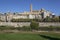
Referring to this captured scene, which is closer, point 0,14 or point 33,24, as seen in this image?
point 33,24

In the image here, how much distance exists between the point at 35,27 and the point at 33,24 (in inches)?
92.1

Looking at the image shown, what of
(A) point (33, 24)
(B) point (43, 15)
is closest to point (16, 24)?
(A) point (33, 24)

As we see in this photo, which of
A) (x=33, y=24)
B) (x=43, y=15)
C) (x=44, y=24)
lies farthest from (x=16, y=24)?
(x=43, y=15)

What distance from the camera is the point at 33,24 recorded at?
5169 cm

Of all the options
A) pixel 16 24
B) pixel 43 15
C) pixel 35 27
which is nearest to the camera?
pixel 35 27

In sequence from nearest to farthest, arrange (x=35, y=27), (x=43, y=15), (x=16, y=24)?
(x=35, y=27)
(x=16, y=24)
(x=43, y=15)

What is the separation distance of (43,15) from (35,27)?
75097mm

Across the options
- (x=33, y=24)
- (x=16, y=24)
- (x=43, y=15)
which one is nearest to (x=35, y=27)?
(x=33, y=24)

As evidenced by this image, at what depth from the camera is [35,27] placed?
4950 cm

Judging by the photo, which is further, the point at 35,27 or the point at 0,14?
the point at 0,14

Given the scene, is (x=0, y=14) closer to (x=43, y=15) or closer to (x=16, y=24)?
(x=43, y=15)

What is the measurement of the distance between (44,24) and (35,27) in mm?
18656

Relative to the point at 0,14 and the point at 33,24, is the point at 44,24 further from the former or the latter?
the point at 0,14

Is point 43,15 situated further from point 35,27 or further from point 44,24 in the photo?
point 35,27
